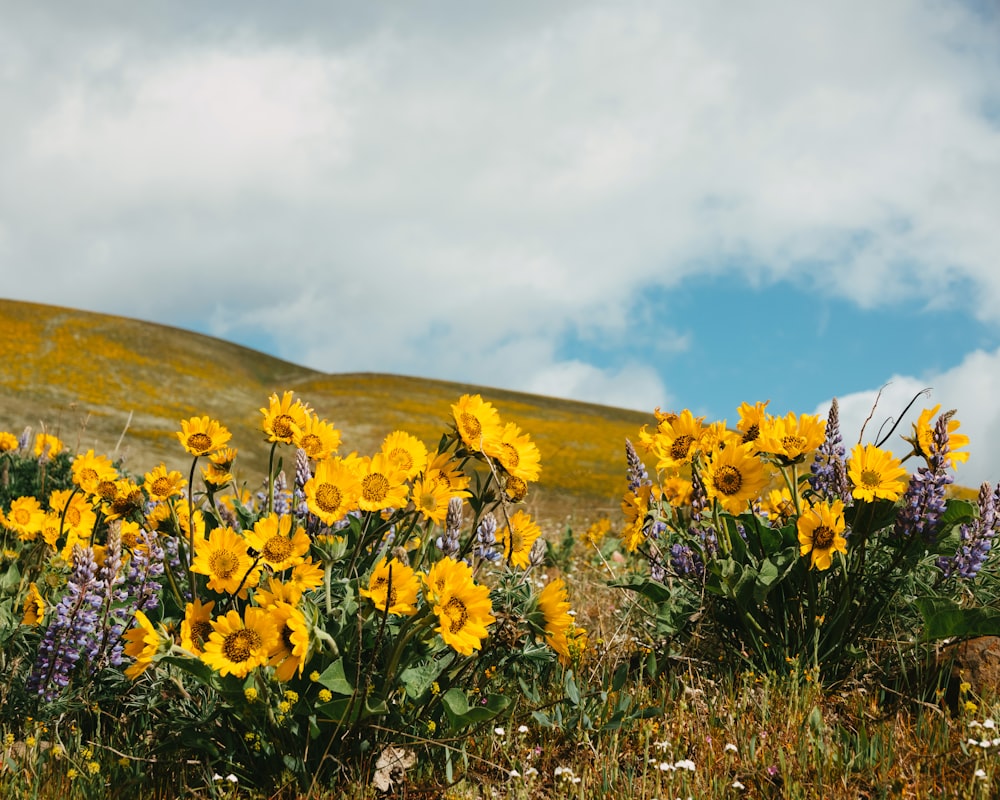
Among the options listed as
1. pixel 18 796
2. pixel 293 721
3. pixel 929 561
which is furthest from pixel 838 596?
pixel 18 796

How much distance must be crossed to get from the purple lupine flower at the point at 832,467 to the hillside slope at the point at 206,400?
1020cm

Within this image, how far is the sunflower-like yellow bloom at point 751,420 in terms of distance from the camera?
3.38 meters

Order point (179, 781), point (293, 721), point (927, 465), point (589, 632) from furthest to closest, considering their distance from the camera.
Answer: point (589, 632) → point (927, 465) → point (179, 781) → point (293, 721)

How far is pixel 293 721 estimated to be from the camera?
8.29ft

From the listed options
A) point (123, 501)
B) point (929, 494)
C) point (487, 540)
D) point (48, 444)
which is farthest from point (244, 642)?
point (48, 444)

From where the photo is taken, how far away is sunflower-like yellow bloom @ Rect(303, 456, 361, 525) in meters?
2.51

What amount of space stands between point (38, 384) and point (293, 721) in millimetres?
30761

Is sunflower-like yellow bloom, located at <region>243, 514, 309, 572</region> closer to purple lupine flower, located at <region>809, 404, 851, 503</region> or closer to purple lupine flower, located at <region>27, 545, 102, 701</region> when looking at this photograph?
purple lupine flower, located at <region>27, 545, 102, 701</region>

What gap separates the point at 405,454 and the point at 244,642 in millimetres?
761

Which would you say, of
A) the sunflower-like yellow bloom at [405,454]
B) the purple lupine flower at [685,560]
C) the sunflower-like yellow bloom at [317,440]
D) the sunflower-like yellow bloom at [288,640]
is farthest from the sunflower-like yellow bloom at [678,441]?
the sunflower-like yellow bloom at [288,640]

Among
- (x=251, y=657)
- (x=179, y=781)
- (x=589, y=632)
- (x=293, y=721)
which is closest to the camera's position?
(x=251, y=657)

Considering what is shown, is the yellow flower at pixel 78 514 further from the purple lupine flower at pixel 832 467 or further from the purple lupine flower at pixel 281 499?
the purple lupine flower at pixel 832 467

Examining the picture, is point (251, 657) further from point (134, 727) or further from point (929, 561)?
point (929, 561)

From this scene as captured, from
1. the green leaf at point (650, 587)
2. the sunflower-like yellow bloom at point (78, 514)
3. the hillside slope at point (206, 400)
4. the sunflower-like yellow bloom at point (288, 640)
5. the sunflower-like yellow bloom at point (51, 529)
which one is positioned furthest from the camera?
the hillside slope at point (206, 400)
